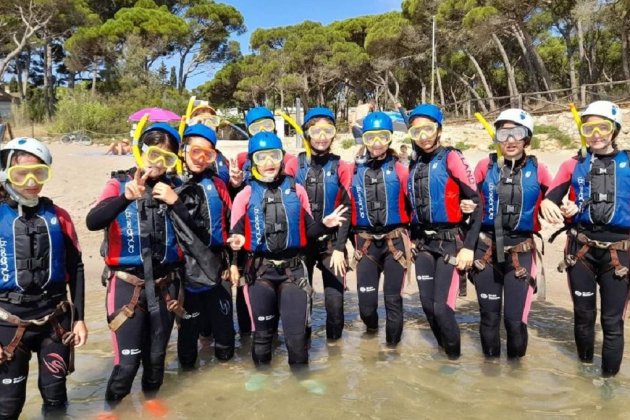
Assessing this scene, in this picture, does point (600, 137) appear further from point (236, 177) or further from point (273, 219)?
point (236, 177)

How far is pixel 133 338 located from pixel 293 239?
1547mm

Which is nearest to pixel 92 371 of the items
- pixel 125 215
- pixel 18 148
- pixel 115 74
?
pixel 125 215

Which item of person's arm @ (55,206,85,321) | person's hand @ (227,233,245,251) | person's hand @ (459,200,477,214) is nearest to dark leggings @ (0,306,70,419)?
person's arm @ (55,206,85,321)

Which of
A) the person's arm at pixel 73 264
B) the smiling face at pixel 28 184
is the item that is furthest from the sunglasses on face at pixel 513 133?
the smiling face at pixel 28 184

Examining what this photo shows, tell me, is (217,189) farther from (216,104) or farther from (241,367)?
(216,104)

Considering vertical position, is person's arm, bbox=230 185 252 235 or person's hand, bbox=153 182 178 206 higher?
person's hand, bbox=153 182 178 206

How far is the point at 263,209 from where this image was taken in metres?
4.66

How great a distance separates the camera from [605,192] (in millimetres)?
4422

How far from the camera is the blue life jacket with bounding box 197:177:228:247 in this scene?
472cm

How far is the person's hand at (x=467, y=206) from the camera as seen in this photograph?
15.8ft

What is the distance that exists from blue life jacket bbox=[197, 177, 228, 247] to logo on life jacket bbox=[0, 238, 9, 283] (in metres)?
1.64

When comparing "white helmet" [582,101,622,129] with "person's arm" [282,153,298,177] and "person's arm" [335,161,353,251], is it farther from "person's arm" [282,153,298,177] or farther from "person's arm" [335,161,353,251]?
"person's arm" [282,153,298,177]

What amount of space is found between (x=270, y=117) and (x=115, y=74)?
112ft

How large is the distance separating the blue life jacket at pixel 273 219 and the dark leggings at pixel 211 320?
2.15 ft
